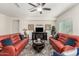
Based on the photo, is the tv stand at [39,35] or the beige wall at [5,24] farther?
the tv stand at [39,35]

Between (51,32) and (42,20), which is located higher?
(42,20)

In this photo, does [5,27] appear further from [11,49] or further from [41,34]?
[11,49]

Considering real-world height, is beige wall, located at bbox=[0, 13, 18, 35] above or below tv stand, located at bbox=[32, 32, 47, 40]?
above

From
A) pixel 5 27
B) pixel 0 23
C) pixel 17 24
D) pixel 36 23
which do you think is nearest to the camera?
pixel 0 23

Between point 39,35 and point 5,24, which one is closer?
point 5,24

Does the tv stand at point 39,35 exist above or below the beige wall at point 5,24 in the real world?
below

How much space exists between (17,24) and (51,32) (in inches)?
107

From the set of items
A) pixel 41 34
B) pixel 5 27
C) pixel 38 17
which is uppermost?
pixel 38 17

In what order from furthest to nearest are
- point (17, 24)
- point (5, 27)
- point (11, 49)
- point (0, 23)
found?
point (17, 24) < point (5, 27) < point (0, 23) < point (11, 49)

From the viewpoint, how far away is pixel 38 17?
9.52 metres

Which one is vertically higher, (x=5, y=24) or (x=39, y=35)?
(x=5, y=24)

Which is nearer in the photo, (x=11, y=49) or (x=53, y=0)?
(x=53, y=0)

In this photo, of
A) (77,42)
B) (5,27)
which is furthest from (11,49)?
(5,27)

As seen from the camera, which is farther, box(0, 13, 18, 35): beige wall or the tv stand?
the tv stand
